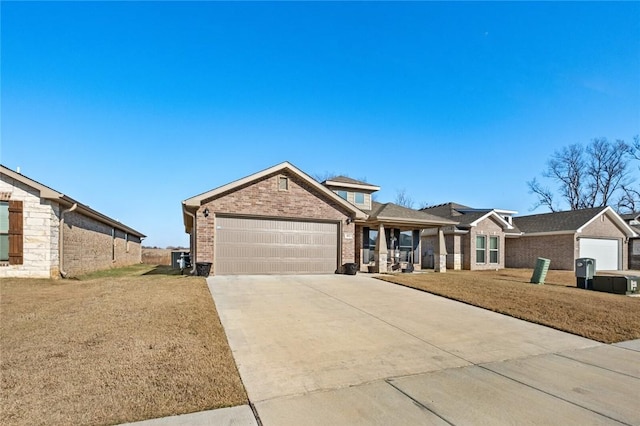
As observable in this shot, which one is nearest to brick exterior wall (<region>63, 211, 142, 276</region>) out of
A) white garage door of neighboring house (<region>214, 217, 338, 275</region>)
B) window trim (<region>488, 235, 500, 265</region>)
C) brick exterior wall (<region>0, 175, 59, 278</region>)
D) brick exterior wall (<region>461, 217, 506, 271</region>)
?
brick exterior wall (<region>0, 175, 59, 278</region>)

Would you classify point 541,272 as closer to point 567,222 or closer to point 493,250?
point 493,250

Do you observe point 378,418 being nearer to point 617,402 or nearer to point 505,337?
point 617,402

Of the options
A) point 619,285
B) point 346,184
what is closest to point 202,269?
point 346,184

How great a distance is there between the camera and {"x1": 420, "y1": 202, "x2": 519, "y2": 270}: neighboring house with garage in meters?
24.6

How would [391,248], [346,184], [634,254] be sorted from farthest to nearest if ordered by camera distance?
[634,254]
[346,184]
[391,248]

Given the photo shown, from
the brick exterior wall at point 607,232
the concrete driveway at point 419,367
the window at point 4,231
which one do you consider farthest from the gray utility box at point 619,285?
the window at point 4,231

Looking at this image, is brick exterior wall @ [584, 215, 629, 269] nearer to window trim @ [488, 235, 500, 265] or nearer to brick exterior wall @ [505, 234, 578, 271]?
brick exterior wall @ [505, 234, 578, 271]

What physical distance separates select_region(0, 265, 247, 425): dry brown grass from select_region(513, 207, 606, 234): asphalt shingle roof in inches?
1053

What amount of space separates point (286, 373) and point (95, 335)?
3.40m

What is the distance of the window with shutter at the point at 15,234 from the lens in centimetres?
1241

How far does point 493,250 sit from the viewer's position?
25578 mm

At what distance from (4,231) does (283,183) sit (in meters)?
10.2

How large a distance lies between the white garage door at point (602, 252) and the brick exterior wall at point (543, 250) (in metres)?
0.98

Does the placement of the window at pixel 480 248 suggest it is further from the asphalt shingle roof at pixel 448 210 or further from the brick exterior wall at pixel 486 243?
the asphalt shingle roof at pixel 448 210
